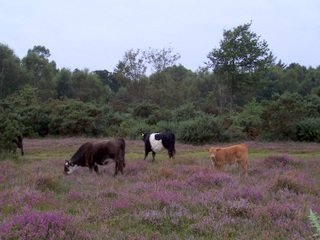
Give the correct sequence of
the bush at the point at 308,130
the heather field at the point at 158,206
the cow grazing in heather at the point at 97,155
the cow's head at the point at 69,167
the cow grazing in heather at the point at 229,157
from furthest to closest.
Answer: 1. the bush at the point at 308,130
2. the cow grazing in heather at the point at 97,155
3. the cow's head at the point at 69,167
4. the cow grazing in heather at the point at 229,157
5. the heather field at the point at 158,206

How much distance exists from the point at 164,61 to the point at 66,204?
54330 millimetres

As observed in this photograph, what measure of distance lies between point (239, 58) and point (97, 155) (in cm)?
2997

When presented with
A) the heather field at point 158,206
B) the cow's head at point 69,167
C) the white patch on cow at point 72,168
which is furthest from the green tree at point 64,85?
the heather field at point 158,206

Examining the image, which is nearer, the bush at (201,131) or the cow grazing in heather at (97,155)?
the cow grazing in heather at (97,155)

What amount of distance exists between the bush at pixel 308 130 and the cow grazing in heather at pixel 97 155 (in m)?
18.9

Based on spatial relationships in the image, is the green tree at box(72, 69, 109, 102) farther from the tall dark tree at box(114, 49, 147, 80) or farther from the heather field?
the heather field

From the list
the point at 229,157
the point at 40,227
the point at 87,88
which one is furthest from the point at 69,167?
the point at 87,88

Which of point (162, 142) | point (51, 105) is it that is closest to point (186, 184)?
point (162, 142)

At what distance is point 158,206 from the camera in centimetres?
933

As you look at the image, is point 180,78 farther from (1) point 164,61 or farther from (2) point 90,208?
(2) point 90,208

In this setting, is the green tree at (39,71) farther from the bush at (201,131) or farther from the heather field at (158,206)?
the heather field at (158,206)

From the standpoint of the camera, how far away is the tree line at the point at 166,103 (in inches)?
1257

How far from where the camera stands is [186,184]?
12.2 m

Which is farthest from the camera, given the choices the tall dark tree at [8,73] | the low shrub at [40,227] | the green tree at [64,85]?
the green tree at [64,85]
